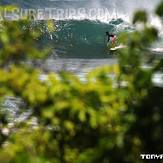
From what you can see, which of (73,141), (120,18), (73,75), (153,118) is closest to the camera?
(153,118)

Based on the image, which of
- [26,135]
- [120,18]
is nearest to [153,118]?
[26,135]

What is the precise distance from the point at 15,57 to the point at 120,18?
154606 mm

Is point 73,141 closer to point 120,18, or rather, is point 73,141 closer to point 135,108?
point 135,108

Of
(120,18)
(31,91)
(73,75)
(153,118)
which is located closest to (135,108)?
(153,118)

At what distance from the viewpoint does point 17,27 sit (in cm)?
289

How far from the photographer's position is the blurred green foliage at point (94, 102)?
2568mm

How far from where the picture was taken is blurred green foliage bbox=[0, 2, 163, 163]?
257 centimetres

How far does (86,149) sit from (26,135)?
355mm

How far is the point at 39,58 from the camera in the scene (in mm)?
2766

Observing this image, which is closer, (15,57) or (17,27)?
(15,57)

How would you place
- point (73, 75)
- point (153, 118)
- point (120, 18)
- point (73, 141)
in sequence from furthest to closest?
point (120, 18)
point (73, 141)
point (73, 75)
point (153, 118)

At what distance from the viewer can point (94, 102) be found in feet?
8.60

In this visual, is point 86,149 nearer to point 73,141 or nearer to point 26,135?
point 73,141

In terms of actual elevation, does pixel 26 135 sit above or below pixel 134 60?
below
